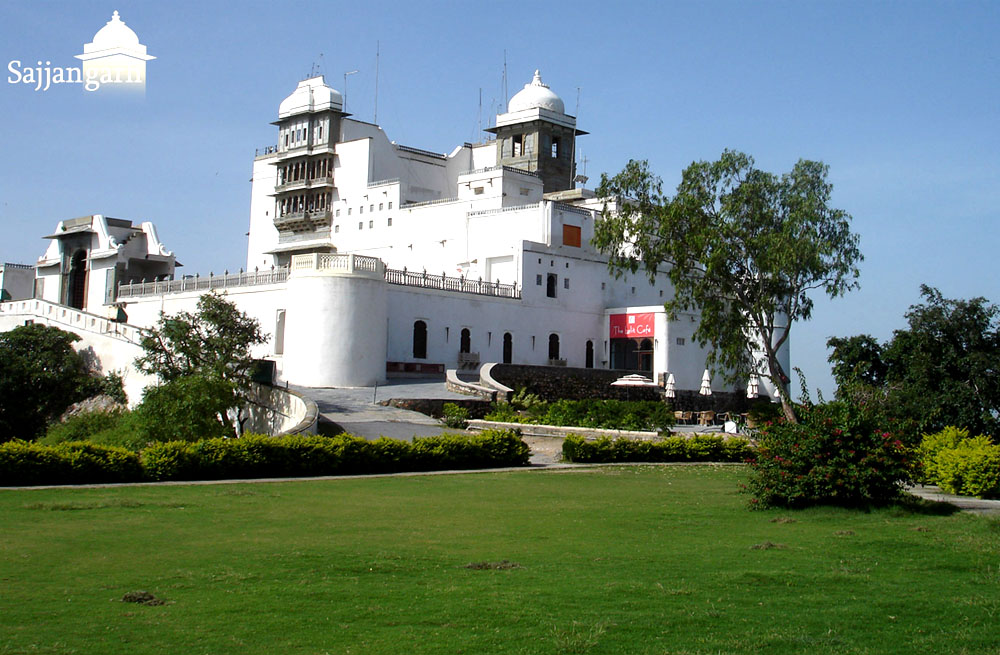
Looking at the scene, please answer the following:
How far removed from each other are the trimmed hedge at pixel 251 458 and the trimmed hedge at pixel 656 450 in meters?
1.33

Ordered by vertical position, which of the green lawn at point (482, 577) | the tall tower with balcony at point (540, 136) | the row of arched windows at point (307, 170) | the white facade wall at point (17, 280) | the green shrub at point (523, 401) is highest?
the tall tower with balcony at point (540, 136)

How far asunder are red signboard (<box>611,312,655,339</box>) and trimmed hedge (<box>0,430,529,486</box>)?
27.7 metres

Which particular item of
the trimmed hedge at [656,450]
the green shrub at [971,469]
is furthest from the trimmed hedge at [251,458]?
the green shrub at [971,469]

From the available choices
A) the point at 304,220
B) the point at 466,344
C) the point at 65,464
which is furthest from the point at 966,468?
the point at 304,220

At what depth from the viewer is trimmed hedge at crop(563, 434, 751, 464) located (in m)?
23.6

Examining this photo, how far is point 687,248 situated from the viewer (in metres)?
34.7

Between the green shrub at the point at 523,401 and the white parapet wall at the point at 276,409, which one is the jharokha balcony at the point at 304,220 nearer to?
the green shrub at the point at 523,401

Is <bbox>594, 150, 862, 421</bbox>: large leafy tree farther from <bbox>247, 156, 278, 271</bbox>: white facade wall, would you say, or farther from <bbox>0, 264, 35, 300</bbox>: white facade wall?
<bbox>0, 264, 35, 300</bbox>: white facade wall

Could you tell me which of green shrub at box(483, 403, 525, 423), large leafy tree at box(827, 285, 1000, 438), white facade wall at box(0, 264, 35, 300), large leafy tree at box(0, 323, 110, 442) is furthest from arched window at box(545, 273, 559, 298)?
white facade wall at box(0, 264, 35, 300)

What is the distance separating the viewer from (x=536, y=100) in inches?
2452

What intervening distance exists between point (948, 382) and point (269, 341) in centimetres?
2777

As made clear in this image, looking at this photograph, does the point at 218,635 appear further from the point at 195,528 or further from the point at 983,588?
the point at 983,588

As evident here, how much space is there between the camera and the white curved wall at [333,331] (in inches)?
1519

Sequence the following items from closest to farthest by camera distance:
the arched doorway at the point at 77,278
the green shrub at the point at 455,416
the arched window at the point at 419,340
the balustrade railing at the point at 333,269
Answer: the green shrub at the point at 455,416 → the balustrade railing at the point at 333,269 → the arched window at the point at 419,340 → the arched doorway at the point at 77,278
